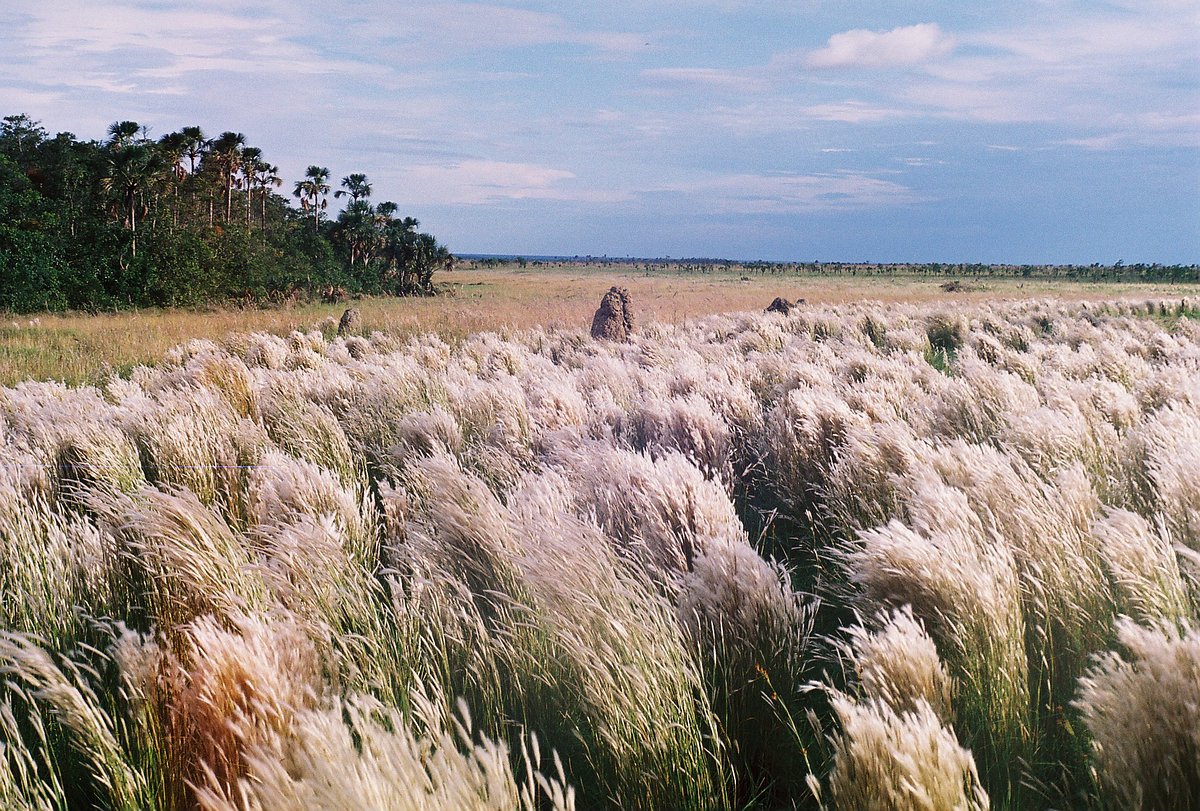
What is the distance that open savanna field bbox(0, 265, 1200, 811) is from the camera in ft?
5.92

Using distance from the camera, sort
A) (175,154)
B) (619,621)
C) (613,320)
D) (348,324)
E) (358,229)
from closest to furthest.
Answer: (619,621)
(613,320)
(348,324)
(175,154)
(358,229)

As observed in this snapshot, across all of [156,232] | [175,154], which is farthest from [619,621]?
[175,154]

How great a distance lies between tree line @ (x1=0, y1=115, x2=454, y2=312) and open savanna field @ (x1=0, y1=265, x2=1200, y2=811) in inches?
1303

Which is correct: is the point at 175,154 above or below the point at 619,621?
above

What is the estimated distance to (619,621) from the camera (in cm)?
234

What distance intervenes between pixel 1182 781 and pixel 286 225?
200 feet

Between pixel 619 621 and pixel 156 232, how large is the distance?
137 feet

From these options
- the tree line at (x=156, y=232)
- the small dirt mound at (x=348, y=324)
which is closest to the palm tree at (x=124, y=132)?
the tree line at (x=156, y=232)

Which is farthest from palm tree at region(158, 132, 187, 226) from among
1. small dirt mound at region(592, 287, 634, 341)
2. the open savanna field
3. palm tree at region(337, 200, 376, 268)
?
the open savanna field

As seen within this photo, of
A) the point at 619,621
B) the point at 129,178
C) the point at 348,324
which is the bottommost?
the point at 619,621

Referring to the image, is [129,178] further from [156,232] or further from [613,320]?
[613,320]

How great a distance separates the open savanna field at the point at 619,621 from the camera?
5.92ft

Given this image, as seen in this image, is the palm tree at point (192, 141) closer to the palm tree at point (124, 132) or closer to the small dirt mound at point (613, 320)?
the palm tree at point (124, 132)

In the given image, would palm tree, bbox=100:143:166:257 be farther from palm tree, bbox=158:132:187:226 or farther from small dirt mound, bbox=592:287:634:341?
small dirt mound, bbox=592:287:634:341
